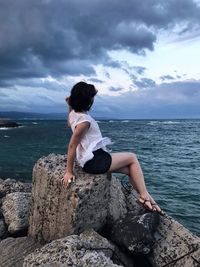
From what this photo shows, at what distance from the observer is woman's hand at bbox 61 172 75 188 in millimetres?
7888

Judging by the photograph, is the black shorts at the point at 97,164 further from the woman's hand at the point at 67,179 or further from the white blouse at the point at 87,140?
the woman's hand at the point at 67,179

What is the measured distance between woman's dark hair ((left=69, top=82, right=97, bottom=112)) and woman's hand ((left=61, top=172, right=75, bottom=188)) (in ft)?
4.17

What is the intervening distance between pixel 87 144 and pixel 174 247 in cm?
264

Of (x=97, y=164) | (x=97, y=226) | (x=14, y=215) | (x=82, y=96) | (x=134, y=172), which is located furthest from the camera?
(x=14, y=215)

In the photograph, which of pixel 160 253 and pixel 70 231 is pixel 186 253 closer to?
pixel 160 253

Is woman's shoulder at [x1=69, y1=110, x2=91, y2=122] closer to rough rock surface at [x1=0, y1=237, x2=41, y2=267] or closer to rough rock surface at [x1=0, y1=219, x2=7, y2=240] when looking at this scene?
rough rock surface at [x1=0, y1=237, x2=41, y2=267]

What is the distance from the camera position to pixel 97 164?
8148 millimetres

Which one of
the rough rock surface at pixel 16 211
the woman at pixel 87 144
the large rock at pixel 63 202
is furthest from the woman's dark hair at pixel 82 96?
the rough rock surface at pixel 16 211

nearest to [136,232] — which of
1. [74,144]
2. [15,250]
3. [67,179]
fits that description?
[67,179]

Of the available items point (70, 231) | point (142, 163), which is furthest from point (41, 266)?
point (142, 163)

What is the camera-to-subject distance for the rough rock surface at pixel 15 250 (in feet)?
26.2

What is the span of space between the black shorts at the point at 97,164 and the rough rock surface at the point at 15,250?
194 centimetres

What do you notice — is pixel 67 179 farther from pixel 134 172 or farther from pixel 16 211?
pixel 16 211

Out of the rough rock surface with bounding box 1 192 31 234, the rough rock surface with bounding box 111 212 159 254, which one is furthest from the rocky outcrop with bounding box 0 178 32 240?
the rough rock surface with bounding box 111 212 159 254
